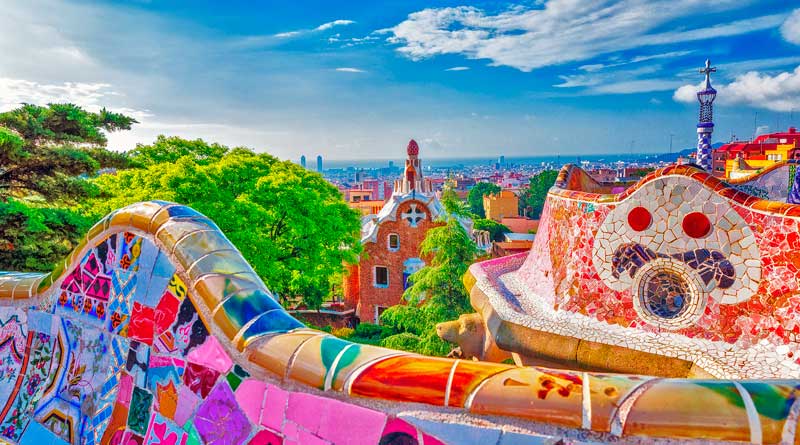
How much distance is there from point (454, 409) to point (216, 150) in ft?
70.1

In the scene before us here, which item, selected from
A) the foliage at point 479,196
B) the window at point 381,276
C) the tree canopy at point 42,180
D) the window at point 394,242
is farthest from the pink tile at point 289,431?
the foliage at point 479,196

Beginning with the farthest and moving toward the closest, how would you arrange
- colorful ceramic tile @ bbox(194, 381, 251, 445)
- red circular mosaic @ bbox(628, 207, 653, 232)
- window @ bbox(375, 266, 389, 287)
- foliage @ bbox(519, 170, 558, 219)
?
foliage @ bbox(519, 170, 558, 219) → window @ bbox(375, 266, 389, 287) → red circular mosaic @ bbox(628, 207, 653, 232) → colorful ceramic tile @ bbox(194, 381, 251, 445)

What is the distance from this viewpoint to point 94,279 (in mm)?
3158

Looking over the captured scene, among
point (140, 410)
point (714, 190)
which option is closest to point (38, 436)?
point (140, 410)

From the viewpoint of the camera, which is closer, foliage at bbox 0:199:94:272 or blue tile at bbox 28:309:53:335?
blue tile at bbox 28:309:53:335

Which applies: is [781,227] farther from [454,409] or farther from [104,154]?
[104,154]

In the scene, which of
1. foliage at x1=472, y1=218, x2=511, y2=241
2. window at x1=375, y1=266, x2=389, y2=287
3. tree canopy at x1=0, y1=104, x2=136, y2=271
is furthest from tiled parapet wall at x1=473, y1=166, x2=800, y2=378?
foliage at x1=472, y1=218, x2=511, y2=241

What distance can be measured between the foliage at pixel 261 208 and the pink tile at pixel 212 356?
10.7 m

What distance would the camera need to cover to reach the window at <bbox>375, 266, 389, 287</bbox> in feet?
67.1

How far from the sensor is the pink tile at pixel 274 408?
6.91ft

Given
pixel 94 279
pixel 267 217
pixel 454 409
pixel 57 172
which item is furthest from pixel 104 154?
pixel 454 409

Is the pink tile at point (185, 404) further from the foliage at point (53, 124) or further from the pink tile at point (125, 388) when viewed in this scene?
the foliage at point (53, 124)

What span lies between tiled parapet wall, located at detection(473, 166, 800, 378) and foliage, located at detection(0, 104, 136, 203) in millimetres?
7292

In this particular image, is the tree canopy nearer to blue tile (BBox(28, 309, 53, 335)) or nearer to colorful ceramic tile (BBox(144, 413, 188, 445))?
blue tile (BBox(28, 309, 53, 335))
